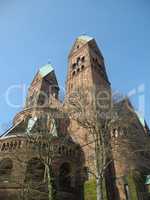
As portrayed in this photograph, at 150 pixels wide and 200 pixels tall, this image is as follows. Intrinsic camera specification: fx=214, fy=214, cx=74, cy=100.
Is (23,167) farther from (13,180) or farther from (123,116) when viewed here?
(123,116)

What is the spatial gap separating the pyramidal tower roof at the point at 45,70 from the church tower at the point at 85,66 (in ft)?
20.8

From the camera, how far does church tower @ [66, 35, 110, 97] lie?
32438 mm

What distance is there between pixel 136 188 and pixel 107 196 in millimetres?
2900

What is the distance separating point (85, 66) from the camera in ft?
115

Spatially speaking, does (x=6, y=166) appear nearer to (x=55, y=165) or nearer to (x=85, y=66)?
(x=55, y=165)

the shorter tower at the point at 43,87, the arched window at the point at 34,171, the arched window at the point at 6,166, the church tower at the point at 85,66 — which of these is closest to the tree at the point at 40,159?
the arched window at the point at 34,171

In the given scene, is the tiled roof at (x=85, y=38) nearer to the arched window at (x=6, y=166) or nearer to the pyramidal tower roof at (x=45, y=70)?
the pyramidal tower roof at (x=45, y=70)

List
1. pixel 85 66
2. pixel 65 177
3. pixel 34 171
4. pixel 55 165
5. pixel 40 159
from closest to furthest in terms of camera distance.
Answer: pixel 40 159, pixel 34 171, pixel 55 165, pixel 65 177, pixel 85 66

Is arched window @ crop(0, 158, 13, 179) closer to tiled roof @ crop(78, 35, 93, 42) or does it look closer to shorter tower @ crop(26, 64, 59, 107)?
shorter tower @ crop(26, 64, 59, 107)

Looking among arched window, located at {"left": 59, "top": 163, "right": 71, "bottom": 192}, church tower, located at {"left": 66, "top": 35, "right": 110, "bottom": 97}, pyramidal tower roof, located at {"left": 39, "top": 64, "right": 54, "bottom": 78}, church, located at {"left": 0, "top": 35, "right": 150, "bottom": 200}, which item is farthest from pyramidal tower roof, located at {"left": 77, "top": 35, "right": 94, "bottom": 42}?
arched window, located at {"left": 59, "top": 163, "right": 71, "bottom": 192}

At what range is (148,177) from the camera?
72.5 ft

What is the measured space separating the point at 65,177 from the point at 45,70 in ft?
94.3

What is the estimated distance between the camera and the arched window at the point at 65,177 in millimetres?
21709

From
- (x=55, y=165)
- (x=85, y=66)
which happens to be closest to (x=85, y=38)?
(x=85, y=66)
